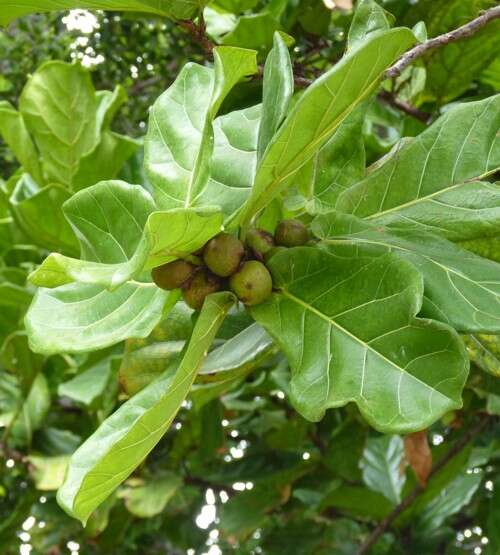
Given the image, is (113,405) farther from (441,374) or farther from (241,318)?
(441,374)

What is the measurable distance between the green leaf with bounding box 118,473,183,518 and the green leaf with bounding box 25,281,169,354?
123cm

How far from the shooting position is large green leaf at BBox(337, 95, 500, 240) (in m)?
0.93

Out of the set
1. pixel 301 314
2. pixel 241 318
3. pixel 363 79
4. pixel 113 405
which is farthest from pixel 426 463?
pixel 363 79

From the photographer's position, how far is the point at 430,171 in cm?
94

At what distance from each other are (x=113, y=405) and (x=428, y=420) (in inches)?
43.1

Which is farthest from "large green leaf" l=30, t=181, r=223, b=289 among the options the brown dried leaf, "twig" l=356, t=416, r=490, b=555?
"twig" l=356, t=416, r=490, b=555

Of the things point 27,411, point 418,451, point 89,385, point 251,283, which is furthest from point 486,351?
point 27,411

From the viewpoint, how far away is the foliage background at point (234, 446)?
1.69 metres

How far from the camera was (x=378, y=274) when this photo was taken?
32.3 inches

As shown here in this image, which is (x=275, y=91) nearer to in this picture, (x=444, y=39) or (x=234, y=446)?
(x=444, y=39)

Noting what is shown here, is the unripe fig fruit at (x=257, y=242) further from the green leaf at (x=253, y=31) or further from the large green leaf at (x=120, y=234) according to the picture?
the green leaf at (x=253, y=31)

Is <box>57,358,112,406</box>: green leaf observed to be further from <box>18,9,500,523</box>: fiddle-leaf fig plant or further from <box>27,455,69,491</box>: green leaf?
<box>18,9,500,523</box>: fiddle-leaf fig plant

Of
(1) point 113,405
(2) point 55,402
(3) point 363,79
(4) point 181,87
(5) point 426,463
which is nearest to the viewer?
(3) point 363,79

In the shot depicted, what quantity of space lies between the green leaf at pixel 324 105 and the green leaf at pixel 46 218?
89cm
